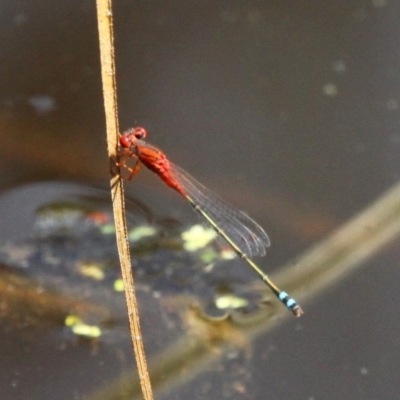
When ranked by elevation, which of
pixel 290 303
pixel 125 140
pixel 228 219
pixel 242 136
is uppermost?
pixel 242 136

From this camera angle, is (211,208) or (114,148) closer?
(114,148)

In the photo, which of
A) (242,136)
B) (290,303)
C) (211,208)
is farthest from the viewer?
(242,136)

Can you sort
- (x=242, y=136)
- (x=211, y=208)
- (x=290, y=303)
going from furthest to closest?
(x=242, y=136) → (x=211, y=208) → (x=290, y=303)

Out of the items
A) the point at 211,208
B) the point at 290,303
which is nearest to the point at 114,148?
the point at 290,303

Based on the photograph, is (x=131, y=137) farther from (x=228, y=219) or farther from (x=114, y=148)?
(x=114, y=148)

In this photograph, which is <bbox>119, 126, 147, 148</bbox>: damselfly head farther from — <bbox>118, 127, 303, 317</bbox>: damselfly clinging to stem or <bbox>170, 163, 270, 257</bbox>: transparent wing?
<bbox>170, 163, 270, 257</bbox>: transparent wing

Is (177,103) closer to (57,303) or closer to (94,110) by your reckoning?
(94,110)

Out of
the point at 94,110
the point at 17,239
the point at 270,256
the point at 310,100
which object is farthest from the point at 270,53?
the point at 17,239

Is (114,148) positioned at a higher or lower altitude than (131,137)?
lower
